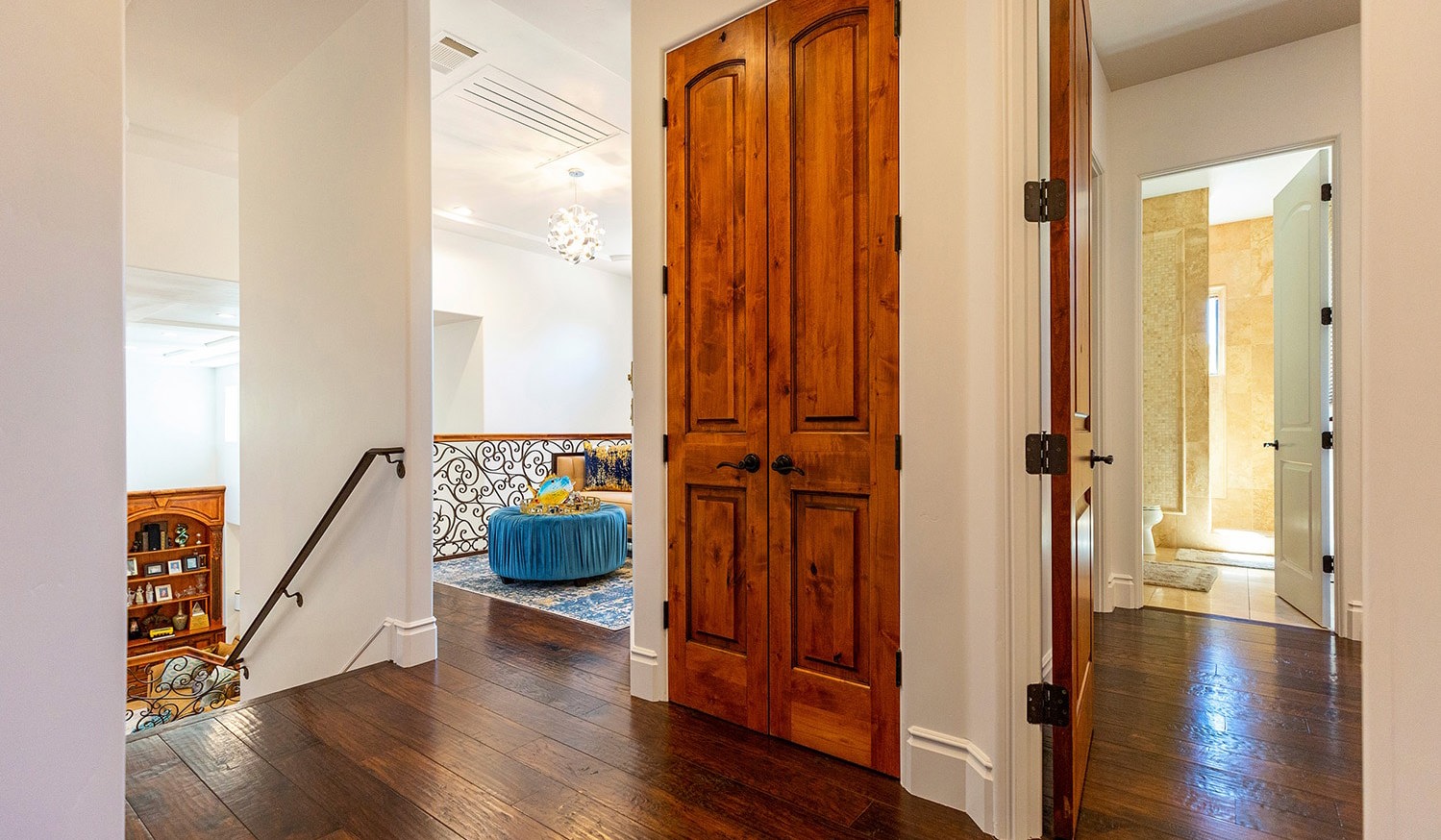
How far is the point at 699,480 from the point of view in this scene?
2574 mm

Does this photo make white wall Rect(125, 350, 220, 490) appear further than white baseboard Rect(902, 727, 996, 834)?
Yes

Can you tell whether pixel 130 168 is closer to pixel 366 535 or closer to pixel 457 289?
pixel 457 289

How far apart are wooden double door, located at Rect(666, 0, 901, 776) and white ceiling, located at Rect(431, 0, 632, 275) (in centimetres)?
130

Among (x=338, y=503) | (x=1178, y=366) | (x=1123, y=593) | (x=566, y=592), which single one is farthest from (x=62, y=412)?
(x=1178, y=366)

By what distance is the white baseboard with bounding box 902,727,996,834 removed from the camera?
1802 mm

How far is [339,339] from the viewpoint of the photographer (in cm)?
362

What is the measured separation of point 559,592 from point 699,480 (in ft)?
8.45

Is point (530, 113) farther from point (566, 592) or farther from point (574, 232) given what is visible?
point (566, 592)

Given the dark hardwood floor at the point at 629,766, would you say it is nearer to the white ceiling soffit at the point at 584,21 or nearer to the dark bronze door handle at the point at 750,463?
the dark bronze door handle at the point at 750,463

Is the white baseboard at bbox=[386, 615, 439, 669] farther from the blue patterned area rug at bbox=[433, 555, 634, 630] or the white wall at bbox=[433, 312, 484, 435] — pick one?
the white wall at bbox=[433, 312, 484, 435]

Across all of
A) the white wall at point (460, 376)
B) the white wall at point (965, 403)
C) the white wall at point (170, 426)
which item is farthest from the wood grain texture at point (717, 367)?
the white wall at point (170, 426)

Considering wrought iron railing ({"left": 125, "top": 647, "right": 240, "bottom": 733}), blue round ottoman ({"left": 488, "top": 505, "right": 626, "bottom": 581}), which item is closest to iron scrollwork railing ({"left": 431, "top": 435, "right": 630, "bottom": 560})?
blue round ottoman ({"left": 488, "top": 505, "right": 626, "bottom": 581})

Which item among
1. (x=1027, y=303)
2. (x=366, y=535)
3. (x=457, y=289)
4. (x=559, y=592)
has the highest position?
(x=457, y=289)

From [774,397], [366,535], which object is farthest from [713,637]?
[366,535]
